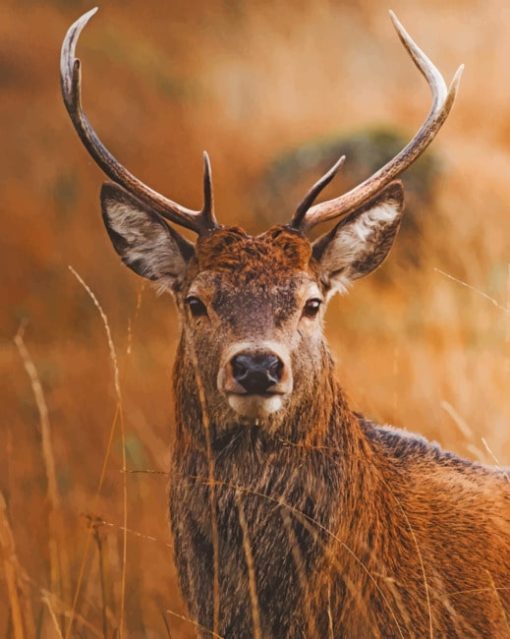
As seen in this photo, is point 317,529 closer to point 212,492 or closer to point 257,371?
point 212,492

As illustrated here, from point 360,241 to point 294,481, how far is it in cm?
72

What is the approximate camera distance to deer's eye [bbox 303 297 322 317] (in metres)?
3.16

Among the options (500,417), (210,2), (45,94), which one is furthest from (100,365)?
(210,2)

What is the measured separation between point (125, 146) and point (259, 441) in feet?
31.6

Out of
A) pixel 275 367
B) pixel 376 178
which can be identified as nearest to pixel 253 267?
pixel 275 367

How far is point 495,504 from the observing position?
3318mm

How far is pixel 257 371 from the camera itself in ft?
9.29

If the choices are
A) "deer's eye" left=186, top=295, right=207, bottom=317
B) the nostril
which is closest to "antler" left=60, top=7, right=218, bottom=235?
"deer's eye" left=186, top=295, right=207, bottom=317

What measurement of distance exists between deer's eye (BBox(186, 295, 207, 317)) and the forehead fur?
0.09 metres

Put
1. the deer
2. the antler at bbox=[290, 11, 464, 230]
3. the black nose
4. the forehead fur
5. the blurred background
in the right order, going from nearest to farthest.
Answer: the black nose → the deer → the forehead fur → the antler at bbox=[290, 11, 464, 230] → the blurred background

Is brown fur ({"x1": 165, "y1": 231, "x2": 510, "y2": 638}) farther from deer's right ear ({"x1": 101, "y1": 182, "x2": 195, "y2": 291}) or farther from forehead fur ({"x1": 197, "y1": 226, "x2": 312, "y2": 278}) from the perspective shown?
deer's right ear ({"x1": 101, "y1": 182, "x2": 195, "y2": 291})

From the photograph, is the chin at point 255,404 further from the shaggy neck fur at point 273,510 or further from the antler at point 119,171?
the antler at point 119,171

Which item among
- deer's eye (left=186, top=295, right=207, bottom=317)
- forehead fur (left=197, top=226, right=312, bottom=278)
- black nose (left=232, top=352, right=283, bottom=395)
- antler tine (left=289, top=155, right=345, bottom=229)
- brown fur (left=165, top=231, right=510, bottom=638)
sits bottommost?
brown fur (left=165, top=231, right=510, bottom=638)

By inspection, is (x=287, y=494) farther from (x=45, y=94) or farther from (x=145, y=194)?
(x=45, y=94)
